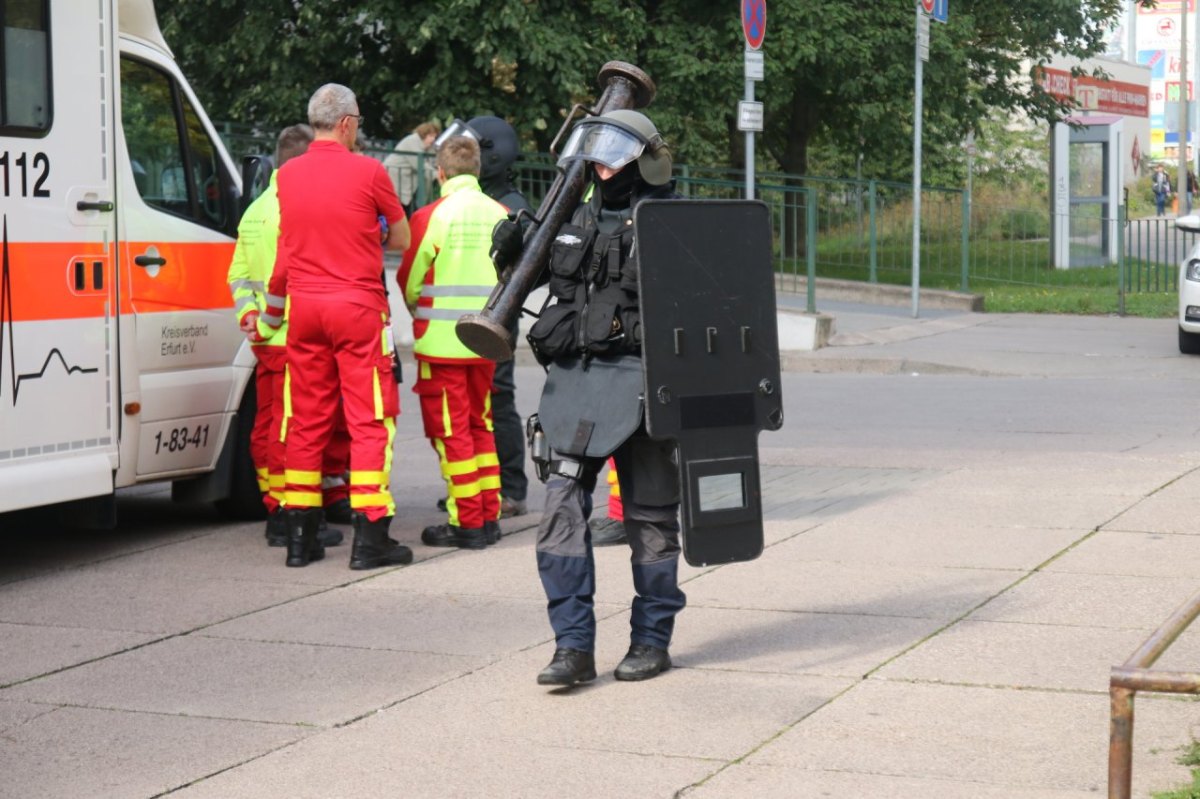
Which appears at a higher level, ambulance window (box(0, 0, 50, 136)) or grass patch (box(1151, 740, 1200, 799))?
ambulance window (box(0, 0, 50, 136))

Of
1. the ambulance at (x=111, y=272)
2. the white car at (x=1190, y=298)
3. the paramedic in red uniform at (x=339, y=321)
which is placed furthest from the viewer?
the white car at (x=1190, y=298)

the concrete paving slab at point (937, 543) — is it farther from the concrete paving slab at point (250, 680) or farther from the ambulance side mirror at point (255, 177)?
the ambulance side mirror at point (255, 177)

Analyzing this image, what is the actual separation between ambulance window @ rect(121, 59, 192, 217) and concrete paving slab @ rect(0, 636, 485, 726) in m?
2.81

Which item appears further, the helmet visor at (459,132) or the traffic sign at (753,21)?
the traffic sign at (753,21)

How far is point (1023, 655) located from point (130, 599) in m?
3.52

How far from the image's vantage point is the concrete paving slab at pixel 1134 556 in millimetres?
7410

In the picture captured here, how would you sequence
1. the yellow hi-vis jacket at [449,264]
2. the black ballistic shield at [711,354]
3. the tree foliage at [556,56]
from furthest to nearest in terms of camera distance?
the tree foliage at [556,56], the yellow hi-vis jacket at [449,264], the black ballistic shield at [711,354]

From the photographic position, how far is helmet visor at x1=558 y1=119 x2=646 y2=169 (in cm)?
564

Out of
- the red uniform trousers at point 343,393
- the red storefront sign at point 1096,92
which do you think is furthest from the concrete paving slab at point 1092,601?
the red storefront sign at point 1096,92

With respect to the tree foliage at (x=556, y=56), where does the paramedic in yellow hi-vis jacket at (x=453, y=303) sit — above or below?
below

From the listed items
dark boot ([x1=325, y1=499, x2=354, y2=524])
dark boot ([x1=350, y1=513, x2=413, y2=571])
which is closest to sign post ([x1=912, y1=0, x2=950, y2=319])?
dark boot ([x1=325, y1=499, x2=354, y2=524])

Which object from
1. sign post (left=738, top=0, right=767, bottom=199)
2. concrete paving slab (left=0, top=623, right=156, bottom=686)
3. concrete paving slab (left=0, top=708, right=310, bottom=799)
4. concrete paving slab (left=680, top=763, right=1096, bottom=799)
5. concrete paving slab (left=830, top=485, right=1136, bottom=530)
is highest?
sign post (left=738, top=0, right=767, bottom=199)

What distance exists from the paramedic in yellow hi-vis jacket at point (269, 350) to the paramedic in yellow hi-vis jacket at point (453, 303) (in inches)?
19.4

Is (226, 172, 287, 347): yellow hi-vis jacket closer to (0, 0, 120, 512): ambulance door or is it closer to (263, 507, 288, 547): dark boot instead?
(0, 0, 120, 512): ambulance door
